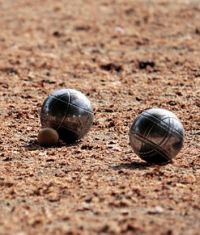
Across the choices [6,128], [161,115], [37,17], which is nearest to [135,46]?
[37,17]

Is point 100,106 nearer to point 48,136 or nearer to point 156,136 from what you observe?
point 48,136

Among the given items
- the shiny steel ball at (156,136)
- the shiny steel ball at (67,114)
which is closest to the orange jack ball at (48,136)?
the shiny steel ball at (67,114)

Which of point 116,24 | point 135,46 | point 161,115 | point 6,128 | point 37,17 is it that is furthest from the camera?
point 37,17

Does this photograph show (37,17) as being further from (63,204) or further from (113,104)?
(63,204)

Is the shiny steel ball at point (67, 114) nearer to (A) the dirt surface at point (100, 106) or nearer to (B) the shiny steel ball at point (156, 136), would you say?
(A) the dirt surface at point (100, 106)

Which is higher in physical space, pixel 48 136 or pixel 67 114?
pixel 67 114

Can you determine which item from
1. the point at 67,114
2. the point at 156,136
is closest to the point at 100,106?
the point at 67,114

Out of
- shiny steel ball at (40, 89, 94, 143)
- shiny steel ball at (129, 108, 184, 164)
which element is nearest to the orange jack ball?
shiny steel ball at (40, 89, 94, 143)

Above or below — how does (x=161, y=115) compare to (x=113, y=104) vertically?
above
